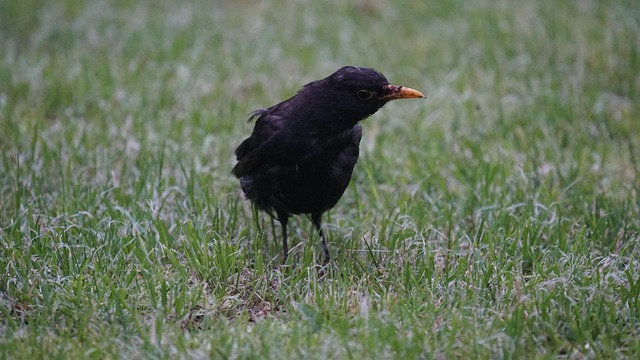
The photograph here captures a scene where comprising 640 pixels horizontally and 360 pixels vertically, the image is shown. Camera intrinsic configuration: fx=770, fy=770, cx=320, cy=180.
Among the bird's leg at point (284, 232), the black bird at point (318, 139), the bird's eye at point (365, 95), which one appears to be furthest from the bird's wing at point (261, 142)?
the bird's eye at point (365, 95)

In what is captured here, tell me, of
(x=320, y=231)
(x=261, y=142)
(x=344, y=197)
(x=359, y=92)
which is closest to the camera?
(x=359, y=92)

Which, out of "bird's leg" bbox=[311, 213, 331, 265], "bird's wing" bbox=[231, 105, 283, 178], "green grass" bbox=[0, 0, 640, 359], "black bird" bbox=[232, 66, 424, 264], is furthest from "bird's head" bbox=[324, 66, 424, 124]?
"green grass" bbox=[0, 0, 640, 359]

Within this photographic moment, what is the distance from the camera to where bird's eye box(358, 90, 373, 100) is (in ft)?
12.6

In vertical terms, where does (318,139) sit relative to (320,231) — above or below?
above

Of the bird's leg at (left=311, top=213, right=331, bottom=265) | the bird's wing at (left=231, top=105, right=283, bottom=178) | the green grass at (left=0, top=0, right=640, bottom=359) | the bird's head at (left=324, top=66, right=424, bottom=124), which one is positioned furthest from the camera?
the bird's leg at (left=311, top=213, right=331, bottom=265)

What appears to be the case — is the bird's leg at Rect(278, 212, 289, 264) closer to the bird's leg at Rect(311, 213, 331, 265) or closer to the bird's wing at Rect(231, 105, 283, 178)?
the bird's leg at Rect(311, 213, 331, 265)

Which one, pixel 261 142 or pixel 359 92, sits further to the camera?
pixel 261 142

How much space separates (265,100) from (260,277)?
113 inches

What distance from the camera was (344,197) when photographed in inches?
197

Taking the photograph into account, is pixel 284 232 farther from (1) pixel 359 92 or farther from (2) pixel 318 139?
(1) pixel 359 92

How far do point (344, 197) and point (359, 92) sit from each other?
128 cm

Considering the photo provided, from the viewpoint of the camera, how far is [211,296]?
141 inches

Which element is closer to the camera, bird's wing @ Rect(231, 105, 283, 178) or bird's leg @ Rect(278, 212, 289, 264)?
bird's wing @ Rect(231, 105, 283, 178)

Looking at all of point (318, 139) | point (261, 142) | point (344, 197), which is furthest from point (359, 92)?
point (344, 197)
